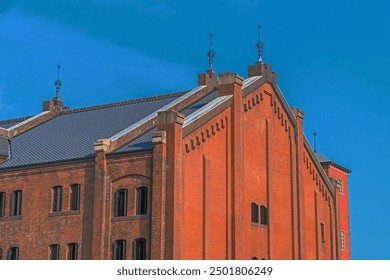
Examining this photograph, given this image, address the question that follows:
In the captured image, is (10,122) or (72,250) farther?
(10,122)

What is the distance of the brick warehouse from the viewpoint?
37.9 meters

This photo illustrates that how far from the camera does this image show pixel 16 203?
4316 cm

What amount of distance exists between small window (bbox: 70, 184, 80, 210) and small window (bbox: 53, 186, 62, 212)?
865 mm

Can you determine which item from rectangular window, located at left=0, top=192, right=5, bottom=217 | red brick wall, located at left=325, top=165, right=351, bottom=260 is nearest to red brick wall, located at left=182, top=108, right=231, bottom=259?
rectangular window, located at left=0, top=192, right=5, bottom=217

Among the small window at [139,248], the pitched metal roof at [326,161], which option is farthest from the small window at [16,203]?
the pitched metal roof at [326,161]

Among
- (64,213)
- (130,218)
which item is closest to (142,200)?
(130,218)

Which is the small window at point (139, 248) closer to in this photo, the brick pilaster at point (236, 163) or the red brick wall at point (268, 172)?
the brick pilaster at point (236, 163)

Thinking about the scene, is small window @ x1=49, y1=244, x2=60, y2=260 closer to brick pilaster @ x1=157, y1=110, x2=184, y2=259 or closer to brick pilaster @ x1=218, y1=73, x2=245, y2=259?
brick pilaster @ x1=157, y1=110, x2=184, y2=259

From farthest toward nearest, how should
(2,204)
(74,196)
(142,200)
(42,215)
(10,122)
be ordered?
1. (10,122)
2. (2,204)
3. (42,215)
4. (74,196)
5. (142,200)

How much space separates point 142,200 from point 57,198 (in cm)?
595

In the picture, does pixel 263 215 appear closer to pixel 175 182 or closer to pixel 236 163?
pixel 236 163

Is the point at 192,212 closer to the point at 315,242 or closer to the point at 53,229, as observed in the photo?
the point at 53,229

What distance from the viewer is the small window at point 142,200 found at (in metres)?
38.1
